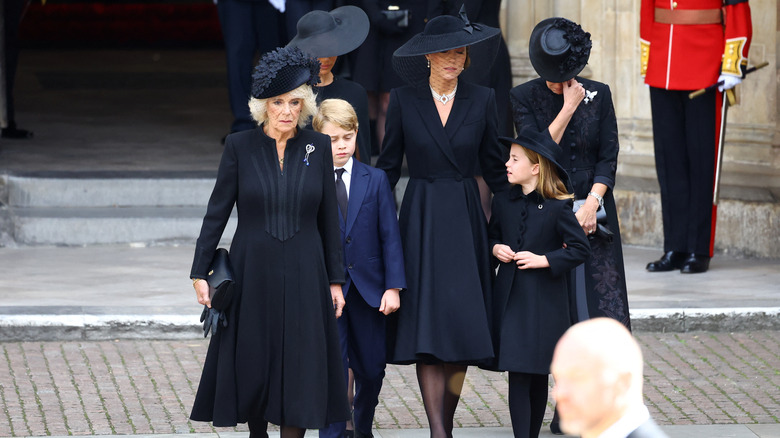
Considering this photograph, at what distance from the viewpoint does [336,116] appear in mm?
5621

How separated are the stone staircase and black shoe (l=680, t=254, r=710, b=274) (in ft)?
9.99

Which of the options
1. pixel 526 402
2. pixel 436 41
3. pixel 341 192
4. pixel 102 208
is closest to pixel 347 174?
pixel 341 192

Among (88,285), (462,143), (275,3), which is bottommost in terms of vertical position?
(88,285)

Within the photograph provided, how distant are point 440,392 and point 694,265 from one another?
146 inches

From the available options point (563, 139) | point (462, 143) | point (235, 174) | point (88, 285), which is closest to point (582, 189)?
point (563, 139)

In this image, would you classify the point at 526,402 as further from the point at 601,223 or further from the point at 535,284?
the point at 601,223

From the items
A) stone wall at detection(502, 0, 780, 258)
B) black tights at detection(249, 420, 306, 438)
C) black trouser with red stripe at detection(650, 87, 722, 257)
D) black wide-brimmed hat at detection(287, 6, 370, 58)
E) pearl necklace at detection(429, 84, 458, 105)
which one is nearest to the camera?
black tights at detection(249, 420, 306, 438)

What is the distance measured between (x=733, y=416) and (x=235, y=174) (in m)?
2.55

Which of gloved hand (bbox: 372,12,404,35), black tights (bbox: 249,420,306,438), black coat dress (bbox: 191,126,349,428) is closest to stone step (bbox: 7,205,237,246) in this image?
gloved hand (bbox: 372,12,404,35)

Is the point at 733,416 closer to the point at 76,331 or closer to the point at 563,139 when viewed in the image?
the point at 563,139

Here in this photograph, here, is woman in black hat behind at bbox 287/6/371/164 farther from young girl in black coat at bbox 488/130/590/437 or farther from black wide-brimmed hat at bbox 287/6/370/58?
young girl in black coat at bbox 488/130/590/437

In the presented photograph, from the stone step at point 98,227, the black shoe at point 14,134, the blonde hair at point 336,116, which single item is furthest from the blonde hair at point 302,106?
the black shoe at point 14,134

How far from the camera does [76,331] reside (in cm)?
761

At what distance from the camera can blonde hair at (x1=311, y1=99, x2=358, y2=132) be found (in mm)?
5629
